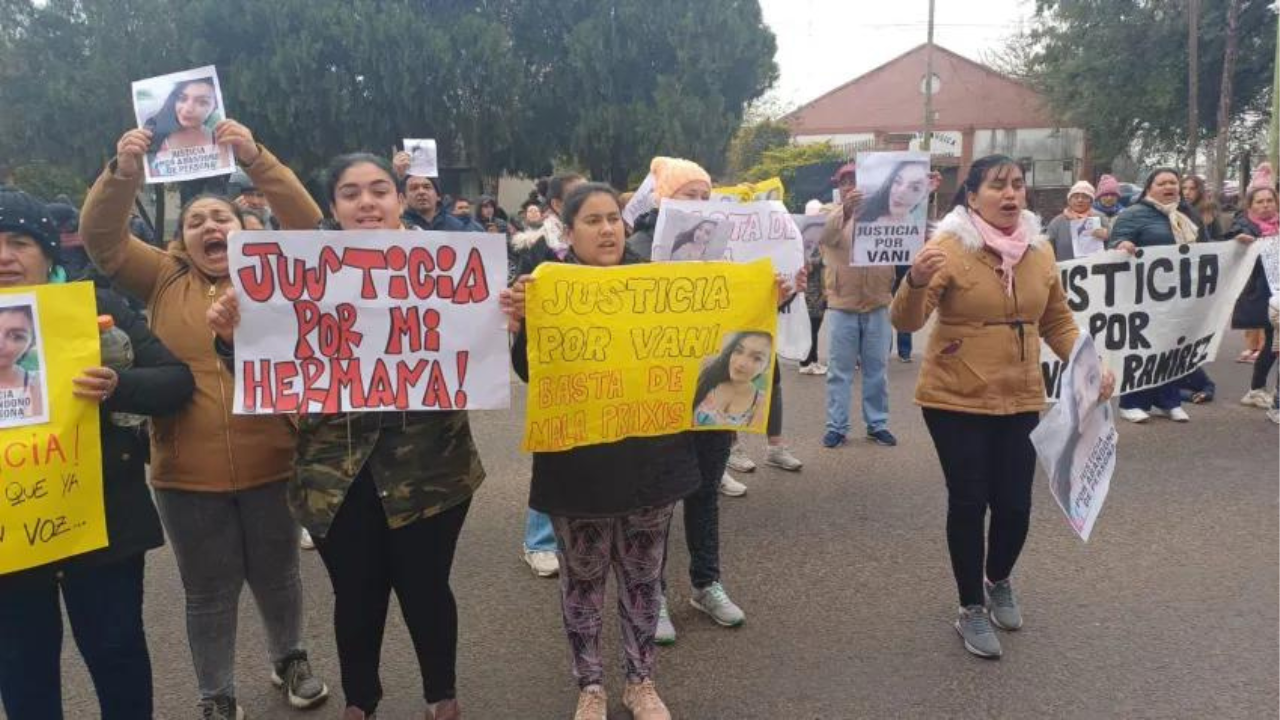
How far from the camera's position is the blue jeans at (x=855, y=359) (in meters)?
6.26

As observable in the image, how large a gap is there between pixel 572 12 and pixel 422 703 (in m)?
22.1

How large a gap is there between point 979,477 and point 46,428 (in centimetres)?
304

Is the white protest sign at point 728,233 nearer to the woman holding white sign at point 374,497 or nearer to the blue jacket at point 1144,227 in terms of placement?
the woman holding white sign at point 374,497

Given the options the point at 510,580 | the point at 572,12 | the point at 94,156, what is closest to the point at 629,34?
the point at 572,12

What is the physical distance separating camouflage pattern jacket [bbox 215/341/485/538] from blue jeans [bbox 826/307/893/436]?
13.4ft

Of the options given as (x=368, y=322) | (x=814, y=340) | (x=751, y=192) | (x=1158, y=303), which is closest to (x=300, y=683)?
(x=368, y=322)

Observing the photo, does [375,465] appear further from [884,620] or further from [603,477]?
[884,620]

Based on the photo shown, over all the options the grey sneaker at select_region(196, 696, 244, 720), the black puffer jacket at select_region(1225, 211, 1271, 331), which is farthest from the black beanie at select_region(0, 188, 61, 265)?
the black puffer jacket at select_region(1225, 211, 1271, 331)

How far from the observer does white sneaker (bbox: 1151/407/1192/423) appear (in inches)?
265

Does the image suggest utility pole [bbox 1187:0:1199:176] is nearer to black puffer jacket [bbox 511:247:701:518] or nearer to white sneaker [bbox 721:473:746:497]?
white sneaker [bbox 721:473:746:497]

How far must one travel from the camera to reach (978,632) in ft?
11.2

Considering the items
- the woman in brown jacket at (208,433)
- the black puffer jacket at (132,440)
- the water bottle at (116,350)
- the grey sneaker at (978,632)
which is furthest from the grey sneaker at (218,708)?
the grey sneaker at (978,632)

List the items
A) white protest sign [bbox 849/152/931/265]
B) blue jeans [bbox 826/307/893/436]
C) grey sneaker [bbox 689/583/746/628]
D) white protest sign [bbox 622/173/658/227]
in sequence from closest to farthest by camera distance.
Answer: grey sneaker [bbox 689/583/746/628], white protest sign [bbox 622/173/658/227], white protest sign [bbox 849/152/931/265], blue jeans [bbox 826/307/893/436]

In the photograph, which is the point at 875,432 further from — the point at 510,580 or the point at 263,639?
the point at 263,639
